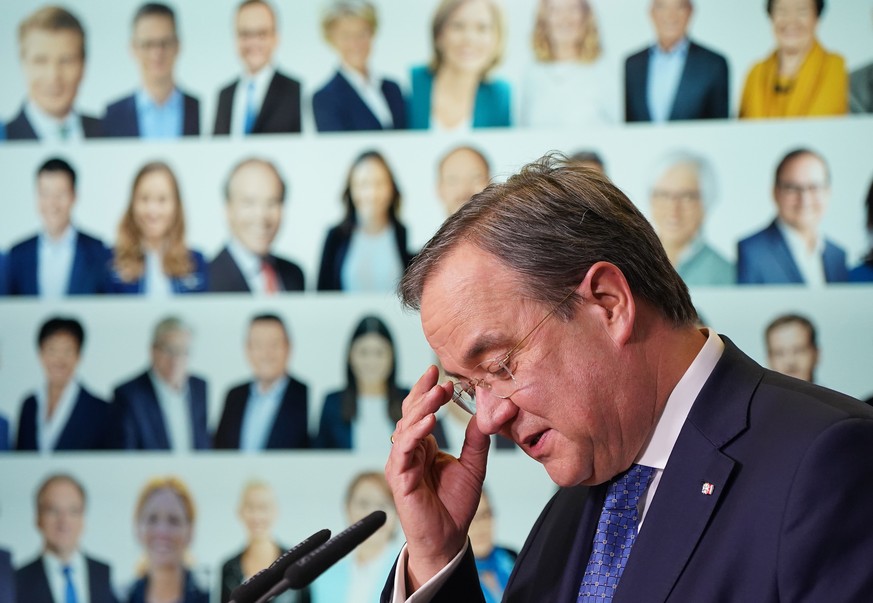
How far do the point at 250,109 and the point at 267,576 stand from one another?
2.31m

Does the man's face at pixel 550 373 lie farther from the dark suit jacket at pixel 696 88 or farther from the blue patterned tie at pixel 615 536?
the dark suit jacket at pixel 696 88

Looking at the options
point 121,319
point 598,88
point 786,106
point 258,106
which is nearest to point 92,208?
point 121,319

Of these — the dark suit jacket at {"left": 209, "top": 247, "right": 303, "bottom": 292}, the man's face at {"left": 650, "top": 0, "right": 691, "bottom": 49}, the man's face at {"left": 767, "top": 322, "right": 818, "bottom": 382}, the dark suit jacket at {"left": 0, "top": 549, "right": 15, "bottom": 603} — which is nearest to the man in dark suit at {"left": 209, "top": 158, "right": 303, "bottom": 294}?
the dark suit jacket at {"left": 209, "top": 247, "right": 303, "bottom": 292}

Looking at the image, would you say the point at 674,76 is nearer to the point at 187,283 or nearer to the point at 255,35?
the point at 255,35

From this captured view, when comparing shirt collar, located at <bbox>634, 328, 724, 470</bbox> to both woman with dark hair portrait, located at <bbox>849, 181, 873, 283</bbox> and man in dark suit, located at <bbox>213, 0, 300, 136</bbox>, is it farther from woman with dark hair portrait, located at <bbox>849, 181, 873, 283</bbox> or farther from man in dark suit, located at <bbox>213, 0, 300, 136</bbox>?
man in dark suit, located at <bbox>213, 0, 300, 136</bbox>

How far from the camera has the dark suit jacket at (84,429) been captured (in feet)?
11.5

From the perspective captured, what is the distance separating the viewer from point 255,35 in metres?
3.50

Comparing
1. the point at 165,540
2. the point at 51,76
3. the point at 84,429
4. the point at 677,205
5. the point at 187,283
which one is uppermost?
the point at 51,76

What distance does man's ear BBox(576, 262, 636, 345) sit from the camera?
1.69 meters

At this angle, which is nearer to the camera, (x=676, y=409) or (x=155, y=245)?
(x=676, y=409)

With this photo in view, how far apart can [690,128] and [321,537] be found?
2121mm

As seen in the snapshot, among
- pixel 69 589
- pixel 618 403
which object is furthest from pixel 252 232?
pixel 618 403

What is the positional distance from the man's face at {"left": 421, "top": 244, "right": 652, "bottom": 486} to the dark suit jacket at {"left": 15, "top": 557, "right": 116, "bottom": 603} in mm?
2197

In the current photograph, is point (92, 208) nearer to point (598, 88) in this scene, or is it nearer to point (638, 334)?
point (598, 88)
